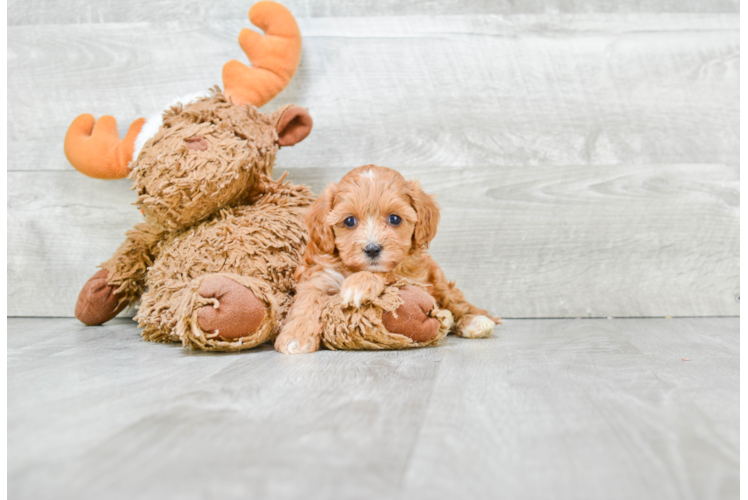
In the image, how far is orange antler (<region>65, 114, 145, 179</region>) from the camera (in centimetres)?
170

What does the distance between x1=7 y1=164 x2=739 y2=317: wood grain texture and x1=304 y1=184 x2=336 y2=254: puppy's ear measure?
529mm

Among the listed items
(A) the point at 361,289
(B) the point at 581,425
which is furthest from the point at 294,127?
(B) the point at 581,425

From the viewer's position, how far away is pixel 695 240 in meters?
1.96

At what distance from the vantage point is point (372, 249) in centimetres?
137

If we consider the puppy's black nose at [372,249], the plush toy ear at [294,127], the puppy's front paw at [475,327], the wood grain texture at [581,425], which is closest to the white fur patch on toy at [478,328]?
the puppy's front paw at [475,327]

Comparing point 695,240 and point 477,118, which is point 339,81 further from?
point 695,240

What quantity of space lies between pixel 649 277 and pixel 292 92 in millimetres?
1301

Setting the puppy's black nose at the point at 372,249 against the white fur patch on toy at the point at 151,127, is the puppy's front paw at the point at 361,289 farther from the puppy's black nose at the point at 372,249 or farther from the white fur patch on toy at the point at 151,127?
the white fur patch on toy at the point at 151,127

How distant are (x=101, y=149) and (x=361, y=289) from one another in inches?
35.5

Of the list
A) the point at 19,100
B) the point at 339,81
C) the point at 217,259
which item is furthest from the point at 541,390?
the point at 19,100

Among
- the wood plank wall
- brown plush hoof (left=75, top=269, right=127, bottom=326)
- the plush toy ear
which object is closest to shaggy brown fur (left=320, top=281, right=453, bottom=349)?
the plush toy ear

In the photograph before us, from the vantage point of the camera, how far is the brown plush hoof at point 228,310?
1285 millimetres

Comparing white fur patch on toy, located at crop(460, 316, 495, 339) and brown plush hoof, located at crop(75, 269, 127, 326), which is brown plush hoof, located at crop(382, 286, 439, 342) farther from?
brown plush hoof, located at crop(75, 269, 127, 326)

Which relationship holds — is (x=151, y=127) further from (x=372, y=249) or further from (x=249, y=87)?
(x=372, y=249)
